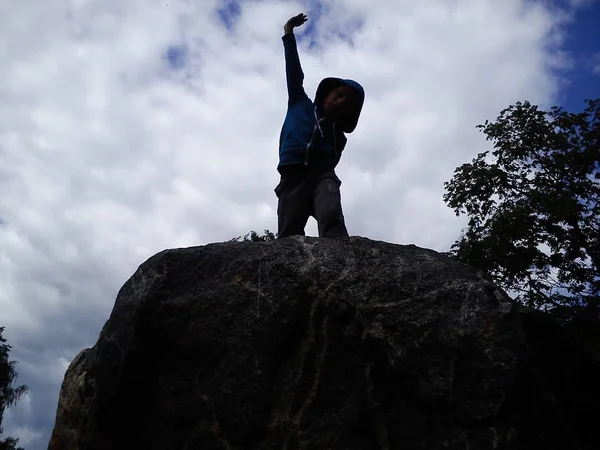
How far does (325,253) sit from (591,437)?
223cm

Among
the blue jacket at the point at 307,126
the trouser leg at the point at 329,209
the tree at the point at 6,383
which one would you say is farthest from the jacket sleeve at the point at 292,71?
the tree at the point at 6,383

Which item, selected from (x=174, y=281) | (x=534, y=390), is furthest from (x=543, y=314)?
(x=174, y=281)

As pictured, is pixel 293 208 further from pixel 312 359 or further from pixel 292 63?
pixel 312 359

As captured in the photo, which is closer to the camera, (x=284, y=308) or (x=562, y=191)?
(x=284, y=308)

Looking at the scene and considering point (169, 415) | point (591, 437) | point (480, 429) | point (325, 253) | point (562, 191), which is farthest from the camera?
point (562, 191)

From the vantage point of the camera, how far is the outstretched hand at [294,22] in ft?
17.1

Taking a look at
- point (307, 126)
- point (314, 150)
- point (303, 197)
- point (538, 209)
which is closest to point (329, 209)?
point (303, 197)

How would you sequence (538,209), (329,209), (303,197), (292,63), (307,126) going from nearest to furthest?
(329,209) < (303,197) < (307,126) < (292,63) < (538,209)

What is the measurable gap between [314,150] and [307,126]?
0.28m

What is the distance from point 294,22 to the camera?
522 centimetres

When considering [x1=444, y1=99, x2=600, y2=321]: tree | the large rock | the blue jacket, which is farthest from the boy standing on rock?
[x1=444, y1=99, x2=600, y2=321]: tree

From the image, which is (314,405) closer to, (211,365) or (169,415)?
(211,365)

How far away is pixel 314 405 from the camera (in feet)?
10.7

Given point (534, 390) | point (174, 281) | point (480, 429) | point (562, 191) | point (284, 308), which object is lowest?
point (480, 429)
